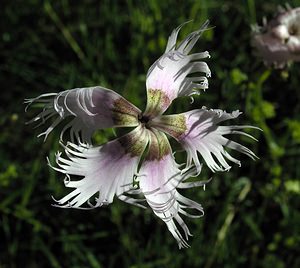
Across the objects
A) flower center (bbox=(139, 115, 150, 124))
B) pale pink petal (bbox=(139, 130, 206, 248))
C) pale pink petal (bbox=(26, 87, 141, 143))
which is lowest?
pale pink petal (bbox=(139, 130, 206, 248))

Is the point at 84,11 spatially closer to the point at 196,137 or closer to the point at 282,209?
the point at 282,209

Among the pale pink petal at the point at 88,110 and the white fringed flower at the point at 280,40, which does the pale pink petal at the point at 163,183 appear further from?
the white fringed flower at the point at 280,40

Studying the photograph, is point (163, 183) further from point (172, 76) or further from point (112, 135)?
point (112, 135)

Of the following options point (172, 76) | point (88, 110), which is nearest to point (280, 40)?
point (172, 76)

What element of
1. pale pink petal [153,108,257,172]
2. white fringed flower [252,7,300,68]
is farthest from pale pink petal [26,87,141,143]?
white fringed flower [252,7,300,68]

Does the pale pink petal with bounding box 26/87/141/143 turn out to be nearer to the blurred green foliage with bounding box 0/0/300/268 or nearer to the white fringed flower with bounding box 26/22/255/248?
the white fringed flower with bounding box 26/22/255/248

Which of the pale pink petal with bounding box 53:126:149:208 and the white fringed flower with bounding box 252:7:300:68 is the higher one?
the white fringed flower with bounding box 252:7:300:68

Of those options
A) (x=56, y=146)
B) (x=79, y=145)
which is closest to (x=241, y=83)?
(x=56, y=146)
